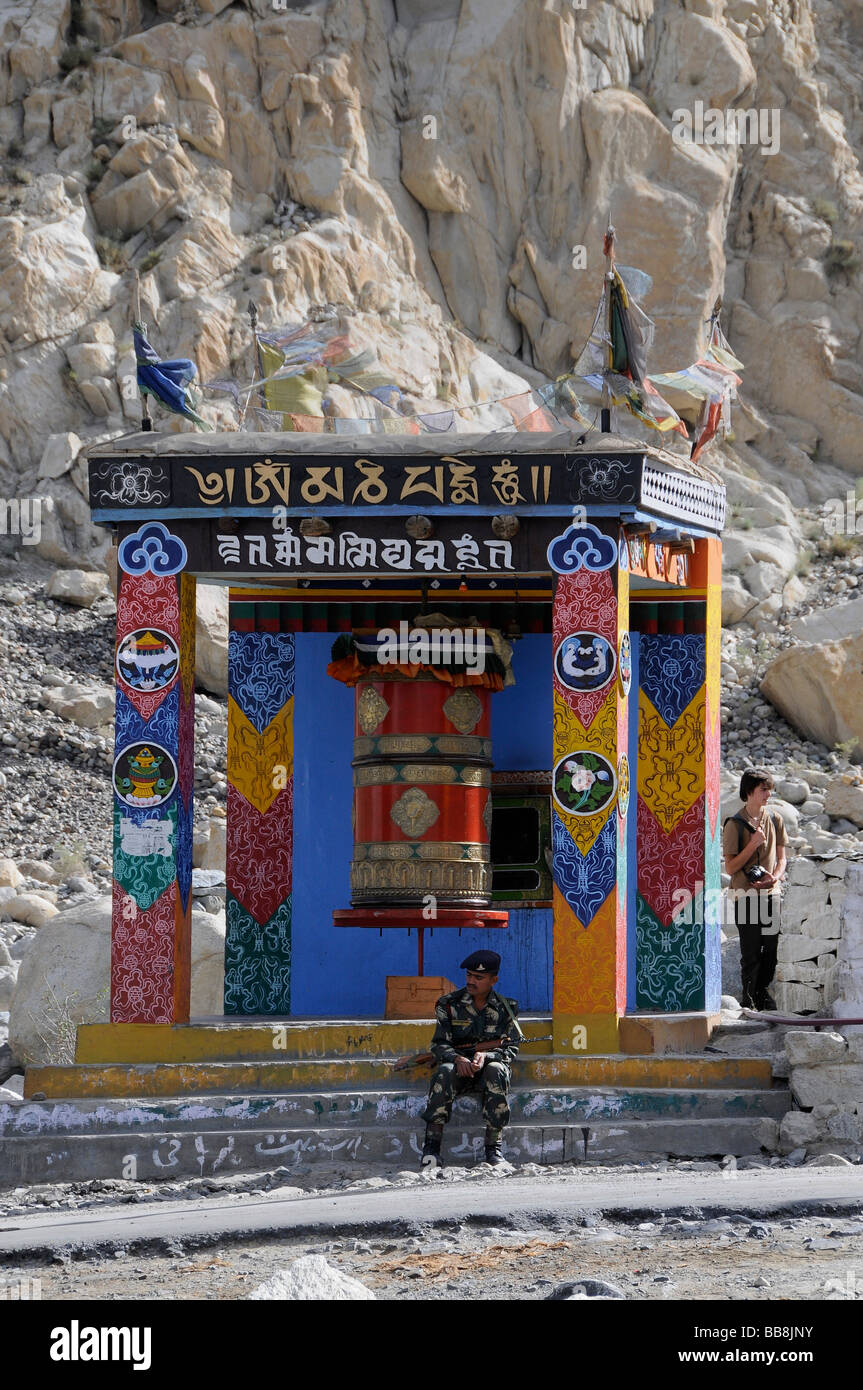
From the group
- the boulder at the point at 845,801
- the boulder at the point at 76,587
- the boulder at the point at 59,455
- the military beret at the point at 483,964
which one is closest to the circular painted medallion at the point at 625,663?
the military beret at the point at 483,964

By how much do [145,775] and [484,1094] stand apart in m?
2.73

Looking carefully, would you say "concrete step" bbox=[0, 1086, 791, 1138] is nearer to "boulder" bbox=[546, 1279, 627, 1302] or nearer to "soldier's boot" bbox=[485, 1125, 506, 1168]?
"soldier's boot" bbox=[485, 1125, 506, 1168]

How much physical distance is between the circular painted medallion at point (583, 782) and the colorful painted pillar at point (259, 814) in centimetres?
258

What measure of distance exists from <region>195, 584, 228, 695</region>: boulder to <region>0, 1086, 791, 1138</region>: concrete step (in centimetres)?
1629

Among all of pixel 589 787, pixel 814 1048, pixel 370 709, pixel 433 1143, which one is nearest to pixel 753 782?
pixel 589 787

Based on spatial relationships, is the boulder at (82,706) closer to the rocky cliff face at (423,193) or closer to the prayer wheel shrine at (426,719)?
the rocky cliff face at (423,193)

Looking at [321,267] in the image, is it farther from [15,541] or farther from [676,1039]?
[676,1039]

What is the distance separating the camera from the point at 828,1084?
11156 mm

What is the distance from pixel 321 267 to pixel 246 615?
64.8 ft

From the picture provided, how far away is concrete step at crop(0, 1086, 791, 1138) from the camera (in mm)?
11469

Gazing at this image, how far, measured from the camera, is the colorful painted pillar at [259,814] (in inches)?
555

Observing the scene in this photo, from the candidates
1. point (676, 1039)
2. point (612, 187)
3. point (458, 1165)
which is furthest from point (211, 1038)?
point (612, 187)

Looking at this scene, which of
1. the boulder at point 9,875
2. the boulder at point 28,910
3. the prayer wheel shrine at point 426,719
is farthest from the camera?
the boulder at point 9,875

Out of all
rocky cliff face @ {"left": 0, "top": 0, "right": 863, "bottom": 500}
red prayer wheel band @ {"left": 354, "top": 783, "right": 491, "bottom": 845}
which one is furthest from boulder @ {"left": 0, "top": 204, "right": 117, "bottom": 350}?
red prayer wheel band @ {"left": 354, "top": 783, "right": 491, "bottom": 845}
